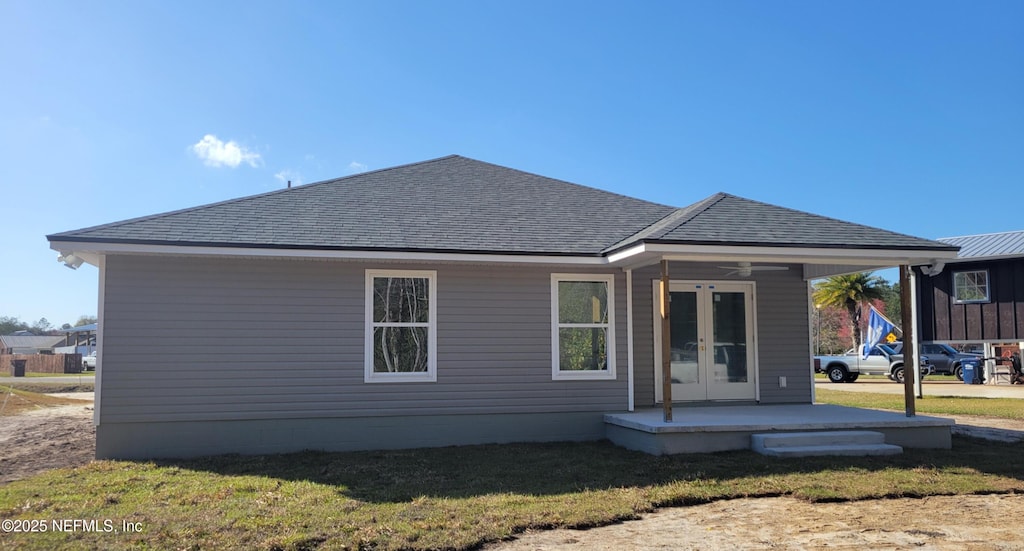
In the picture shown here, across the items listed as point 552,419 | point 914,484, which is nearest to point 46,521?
point 552,419

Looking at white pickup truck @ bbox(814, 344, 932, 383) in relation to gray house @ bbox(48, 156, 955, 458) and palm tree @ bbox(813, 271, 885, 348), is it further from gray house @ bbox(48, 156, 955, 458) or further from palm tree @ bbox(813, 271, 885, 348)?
gray house @ bbox(48, 156, 955, 458)

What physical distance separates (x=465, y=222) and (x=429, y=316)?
154 centimetres

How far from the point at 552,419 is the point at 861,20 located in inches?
392

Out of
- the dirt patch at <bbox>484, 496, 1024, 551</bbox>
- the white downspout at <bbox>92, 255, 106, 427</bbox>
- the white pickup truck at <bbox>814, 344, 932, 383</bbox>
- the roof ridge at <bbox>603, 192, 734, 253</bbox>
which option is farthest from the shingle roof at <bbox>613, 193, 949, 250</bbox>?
the white pickup truck at <bbox>814, 344, 932, 383</bbox>

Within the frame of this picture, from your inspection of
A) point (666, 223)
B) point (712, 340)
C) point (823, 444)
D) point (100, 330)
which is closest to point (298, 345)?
point (100, 330)

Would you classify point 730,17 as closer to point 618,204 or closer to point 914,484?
point 618,204

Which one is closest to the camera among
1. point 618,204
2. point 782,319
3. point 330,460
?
point 330,460

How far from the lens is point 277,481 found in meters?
7.54

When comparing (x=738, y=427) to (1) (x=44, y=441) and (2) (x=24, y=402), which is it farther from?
(2) (x=24, y=402)

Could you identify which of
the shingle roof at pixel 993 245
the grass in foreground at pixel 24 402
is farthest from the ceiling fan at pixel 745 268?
the shingle roof at pixel 993 245

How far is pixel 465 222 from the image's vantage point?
10.7 meters

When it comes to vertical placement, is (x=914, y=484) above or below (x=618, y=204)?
below

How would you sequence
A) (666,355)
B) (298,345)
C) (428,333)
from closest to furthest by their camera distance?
(666,355), (298,345), (428,333)

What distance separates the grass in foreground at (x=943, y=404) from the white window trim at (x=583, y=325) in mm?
6018
